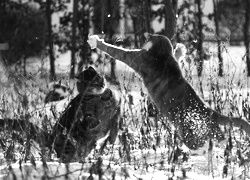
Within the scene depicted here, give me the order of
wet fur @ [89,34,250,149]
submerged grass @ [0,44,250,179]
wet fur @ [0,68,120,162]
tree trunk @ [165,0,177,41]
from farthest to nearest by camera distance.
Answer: tree trunk @ [165,0,177,41]
wet fur @ [89,34,250,149]
wet fur @ [0,68,120,162]
submerged grass @ [0,44,250,179]

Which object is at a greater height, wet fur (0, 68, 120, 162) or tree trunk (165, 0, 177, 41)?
tree trunk (165, 0, 177, 41)

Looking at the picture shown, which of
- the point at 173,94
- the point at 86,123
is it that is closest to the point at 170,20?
the point at 173,94

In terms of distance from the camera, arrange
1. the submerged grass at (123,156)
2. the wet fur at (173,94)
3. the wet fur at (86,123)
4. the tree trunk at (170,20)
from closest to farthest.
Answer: the submerged grass at (123,156) → the wet fur at (86,123) → the wet fur at (173,94) → the tree trunk at (170,20)

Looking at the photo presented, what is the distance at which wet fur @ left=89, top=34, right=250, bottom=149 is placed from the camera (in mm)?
4719

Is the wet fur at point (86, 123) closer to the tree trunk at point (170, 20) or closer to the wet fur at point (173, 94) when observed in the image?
the wet fur at point (173, 94)

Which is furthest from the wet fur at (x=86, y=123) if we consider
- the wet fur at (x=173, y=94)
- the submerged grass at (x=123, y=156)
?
the wet fur at (x=173, y=94)

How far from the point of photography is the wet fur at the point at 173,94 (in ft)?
15.5

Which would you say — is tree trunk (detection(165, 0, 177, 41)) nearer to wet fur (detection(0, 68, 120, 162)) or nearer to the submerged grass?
the submerged grass

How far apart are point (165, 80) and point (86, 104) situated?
1.14 m

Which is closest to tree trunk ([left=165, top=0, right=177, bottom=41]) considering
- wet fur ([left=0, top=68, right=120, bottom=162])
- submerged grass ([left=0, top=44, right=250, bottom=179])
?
→ submerged grass ([left=0, top=44, right=250, bottom=179])

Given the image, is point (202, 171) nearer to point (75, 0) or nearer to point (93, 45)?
point (93, 45)

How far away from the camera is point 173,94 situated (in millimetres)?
5219

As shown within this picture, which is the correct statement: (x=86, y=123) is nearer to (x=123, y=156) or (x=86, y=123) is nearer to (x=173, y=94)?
(x=123, y=156)

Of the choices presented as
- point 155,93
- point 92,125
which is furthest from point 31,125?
point 155,93
